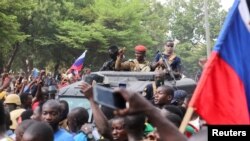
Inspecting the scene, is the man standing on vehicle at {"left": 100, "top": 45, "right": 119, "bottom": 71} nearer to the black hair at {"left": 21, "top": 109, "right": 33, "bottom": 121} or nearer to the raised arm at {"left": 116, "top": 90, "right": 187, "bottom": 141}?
the black hair at {"left": 21, "top": 109, "right": 33, "bottom": 121}

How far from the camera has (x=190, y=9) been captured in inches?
2906

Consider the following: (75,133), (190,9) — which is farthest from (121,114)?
(190,9)

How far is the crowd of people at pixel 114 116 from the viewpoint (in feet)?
9.86

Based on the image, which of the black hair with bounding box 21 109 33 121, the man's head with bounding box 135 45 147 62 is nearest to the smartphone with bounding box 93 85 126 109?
the black hair with bounding box 21 109 33 121

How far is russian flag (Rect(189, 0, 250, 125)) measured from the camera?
3535 millimetres

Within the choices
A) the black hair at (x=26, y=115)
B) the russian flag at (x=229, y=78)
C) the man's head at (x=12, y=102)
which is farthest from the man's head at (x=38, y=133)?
the man's head at (x=12, y=102)

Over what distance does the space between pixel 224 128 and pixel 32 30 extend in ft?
103

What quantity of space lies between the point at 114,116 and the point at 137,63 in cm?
443

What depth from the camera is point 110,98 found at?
3070 millimetres

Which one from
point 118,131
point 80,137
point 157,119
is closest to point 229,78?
point 157,119

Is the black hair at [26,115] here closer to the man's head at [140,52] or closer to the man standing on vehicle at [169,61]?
the man's head at [140,52]

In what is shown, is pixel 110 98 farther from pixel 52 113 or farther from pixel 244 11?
pixel 52 113

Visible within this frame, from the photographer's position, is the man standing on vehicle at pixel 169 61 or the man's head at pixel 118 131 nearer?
the man's head at pixel 118 131

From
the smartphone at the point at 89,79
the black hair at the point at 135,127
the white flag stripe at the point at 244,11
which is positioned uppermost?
the white flag stripe at the point at 244,11
